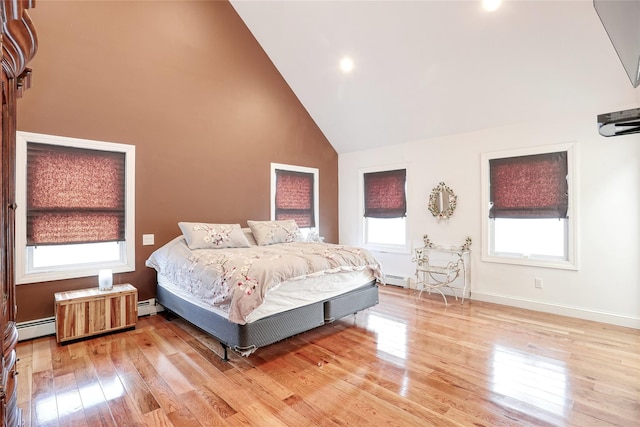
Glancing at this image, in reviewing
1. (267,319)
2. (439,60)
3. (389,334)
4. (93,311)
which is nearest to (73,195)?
(93,311)

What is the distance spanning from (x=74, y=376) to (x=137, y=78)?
10.4 feet

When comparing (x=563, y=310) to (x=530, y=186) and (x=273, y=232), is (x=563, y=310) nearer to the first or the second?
(x=530, y=186)

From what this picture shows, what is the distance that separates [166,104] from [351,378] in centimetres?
376

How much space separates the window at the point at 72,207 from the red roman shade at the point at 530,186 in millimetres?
4659

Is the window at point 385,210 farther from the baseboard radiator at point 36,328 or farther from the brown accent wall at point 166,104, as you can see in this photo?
the baseboard radiator at point 36,328

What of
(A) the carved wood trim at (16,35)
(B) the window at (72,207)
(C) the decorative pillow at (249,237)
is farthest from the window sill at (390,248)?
(A) the carved wood trim at (16,35)

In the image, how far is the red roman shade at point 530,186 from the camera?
3740 millimetres

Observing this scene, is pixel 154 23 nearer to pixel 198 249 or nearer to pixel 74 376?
pixel 198 249

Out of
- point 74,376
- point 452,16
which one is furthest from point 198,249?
point 452,16

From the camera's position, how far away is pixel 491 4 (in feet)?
9.92

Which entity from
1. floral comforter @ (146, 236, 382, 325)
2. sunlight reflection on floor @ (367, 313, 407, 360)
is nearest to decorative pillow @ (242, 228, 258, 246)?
floral comforter @ (146, 236, 382, 325)

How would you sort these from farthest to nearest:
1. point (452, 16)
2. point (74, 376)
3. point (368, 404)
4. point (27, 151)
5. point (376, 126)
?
point (376, 126), point (452, 16), point (27, 151), point (74, 376), point (368, 404)

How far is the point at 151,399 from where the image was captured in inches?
81.1

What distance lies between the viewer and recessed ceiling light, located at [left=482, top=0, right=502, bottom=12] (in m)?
2.99
